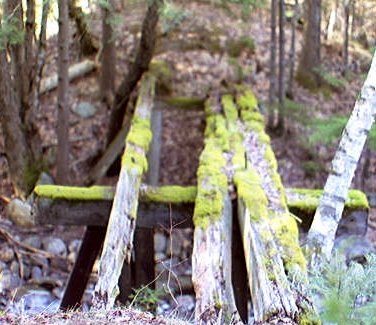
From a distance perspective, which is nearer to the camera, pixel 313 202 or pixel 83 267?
pixel 313 202

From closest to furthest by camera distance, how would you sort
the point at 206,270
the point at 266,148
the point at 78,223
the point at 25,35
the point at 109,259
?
the point at 206,270 → the point at 109,259 → the point at 78,223 → the point at 266,148 → the point at 25,35

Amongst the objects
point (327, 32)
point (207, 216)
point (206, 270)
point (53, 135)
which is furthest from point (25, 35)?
point (327, 32)

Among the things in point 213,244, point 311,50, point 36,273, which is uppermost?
point 311,50

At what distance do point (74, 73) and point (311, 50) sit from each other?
5953 millimetres

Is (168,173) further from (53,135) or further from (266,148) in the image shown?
(266,148)

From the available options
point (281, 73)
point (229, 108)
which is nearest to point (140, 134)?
point (229, 108)

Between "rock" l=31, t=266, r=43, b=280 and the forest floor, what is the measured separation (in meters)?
0.89

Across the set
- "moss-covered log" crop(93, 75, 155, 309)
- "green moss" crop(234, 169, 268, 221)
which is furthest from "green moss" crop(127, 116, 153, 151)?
"green moss" crop(234, 169, 268, 221)

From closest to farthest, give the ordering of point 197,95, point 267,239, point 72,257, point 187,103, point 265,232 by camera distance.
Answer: point 267,239 → point 265,232 → point 72,257 → point 187,103 → point 197,95

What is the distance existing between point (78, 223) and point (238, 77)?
630 centimetres

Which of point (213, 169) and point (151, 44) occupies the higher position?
point (151, 44)

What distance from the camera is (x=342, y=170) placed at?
5.64 metres

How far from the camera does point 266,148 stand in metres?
8.20

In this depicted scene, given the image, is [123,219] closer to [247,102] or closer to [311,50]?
[247,102]
